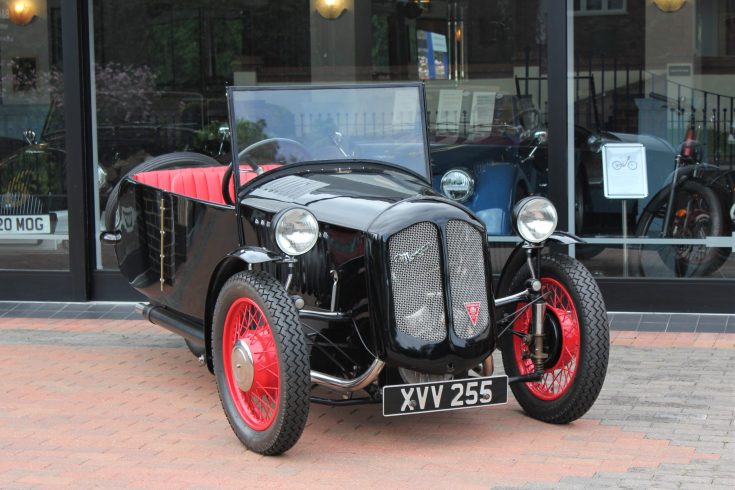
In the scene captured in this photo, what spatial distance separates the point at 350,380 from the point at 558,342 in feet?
3.69

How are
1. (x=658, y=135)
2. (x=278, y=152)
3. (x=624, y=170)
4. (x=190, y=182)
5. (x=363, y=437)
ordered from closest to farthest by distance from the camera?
(x=363, y=437), (x=278, y=152), (x=190, y=182), (x=658, y=135), (x=624, y=170)

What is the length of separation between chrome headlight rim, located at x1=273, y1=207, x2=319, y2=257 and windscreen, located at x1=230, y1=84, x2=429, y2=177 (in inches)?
44.2

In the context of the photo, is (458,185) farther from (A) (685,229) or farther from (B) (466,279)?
(B) (466,279)

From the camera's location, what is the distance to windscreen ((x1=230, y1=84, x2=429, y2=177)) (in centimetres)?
648

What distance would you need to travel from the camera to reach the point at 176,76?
9555 mm

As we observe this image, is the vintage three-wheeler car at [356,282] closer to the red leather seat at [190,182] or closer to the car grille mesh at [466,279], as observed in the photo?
the car grille mesh at [466,279]

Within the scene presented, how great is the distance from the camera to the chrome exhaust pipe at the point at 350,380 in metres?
5.35

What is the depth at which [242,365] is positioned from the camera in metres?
5.56

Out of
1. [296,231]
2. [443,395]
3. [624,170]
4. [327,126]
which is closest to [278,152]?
[327,126]

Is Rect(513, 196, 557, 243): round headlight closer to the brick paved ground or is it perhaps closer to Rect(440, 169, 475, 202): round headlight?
the brick paved ground

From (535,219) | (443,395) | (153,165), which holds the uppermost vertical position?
(153,165)

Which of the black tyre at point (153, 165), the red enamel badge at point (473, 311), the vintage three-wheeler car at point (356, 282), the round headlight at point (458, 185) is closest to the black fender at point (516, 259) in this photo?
the vintage three-wheeler car at point (356, 282)

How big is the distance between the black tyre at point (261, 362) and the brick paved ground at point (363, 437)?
154 millimetres

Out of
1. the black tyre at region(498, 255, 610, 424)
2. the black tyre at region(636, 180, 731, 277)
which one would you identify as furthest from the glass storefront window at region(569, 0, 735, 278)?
the black tyre at region(498, 255, 610, 424)
